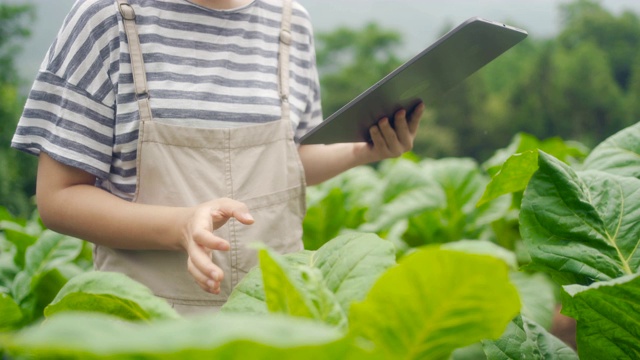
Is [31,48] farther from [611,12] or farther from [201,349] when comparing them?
[611,12]

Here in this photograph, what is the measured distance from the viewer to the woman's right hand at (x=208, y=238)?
93cm

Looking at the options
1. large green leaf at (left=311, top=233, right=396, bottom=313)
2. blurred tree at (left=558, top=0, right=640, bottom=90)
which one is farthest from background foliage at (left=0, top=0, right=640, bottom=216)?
large green leaf at (left=311, top=233, right=396, bottom=313)

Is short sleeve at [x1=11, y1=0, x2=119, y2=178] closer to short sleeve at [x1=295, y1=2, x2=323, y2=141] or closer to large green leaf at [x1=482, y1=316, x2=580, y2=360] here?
short sleeve at [x1=295, y1=2, x2=323, y2=141]

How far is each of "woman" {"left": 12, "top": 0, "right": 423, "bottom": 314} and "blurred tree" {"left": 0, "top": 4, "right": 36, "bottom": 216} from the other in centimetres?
756

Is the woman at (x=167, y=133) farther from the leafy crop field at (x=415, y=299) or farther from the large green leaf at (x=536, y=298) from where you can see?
the large green leaf at (x=536, y=298)

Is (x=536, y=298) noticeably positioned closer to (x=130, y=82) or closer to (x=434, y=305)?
(x=130, y=82)

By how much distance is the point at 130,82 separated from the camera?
4.41ft

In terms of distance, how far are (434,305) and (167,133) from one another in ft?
2.97

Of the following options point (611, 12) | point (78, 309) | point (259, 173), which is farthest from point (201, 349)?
point (611, 12)

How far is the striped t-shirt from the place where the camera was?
4.33 feet

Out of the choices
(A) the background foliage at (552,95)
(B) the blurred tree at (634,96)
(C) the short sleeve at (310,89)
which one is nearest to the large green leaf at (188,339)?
(C) the short sleeve at (310,89)

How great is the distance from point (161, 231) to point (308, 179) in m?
0.61

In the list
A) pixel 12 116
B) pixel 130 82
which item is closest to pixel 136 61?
pixel 130 82

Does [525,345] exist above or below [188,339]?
below
